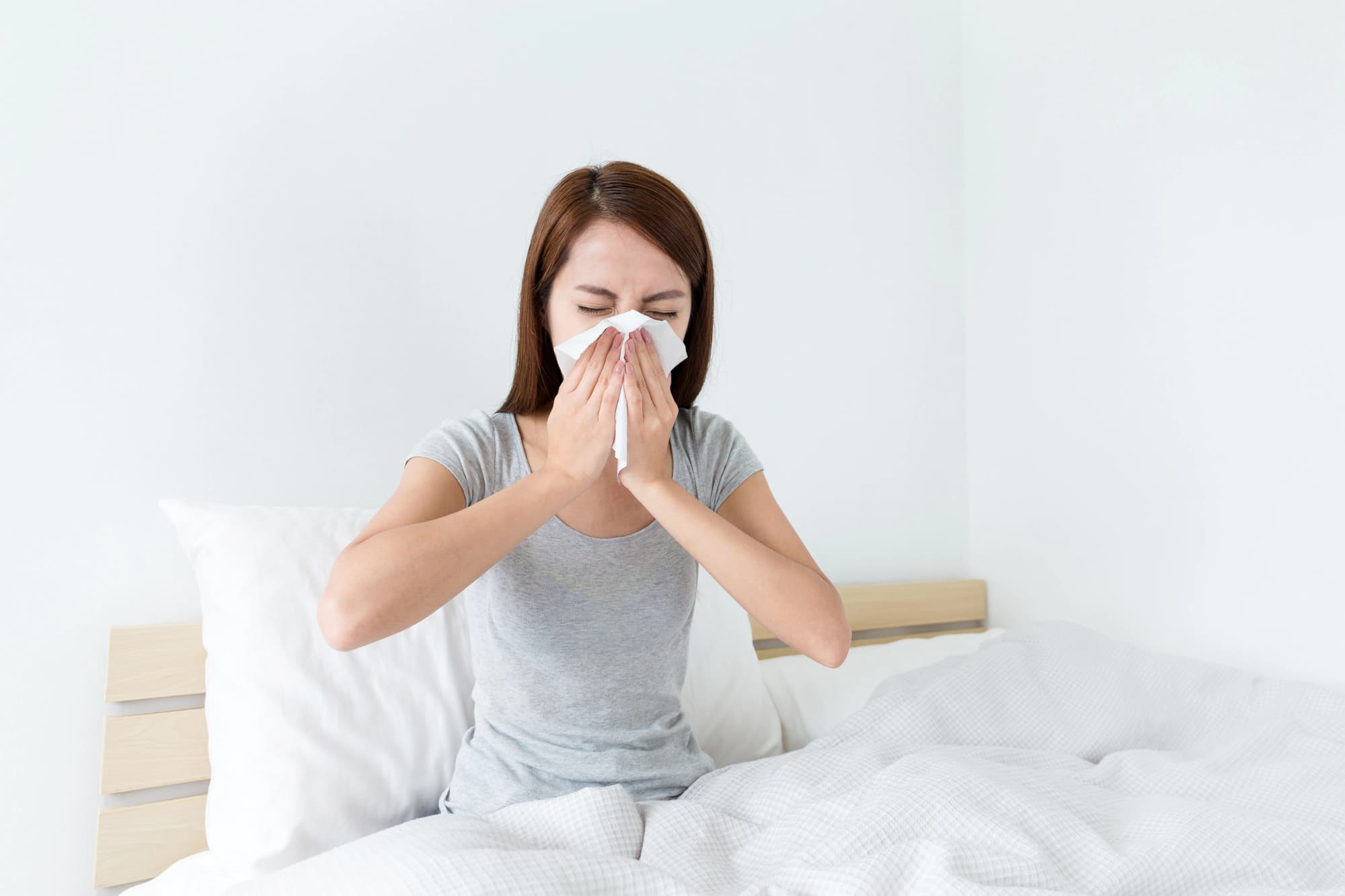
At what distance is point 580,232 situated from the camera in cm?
105

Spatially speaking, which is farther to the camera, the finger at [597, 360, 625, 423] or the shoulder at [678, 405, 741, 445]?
the shoulder at [678, 405, 741, 445]

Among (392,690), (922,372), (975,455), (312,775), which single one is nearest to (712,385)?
(922,372)

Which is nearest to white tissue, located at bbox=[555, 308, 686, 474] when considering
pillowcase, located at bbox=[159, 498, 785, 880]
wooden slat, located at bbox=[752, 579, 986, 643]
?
pillowcase, located at bbox=[159, 498, 785, 880]

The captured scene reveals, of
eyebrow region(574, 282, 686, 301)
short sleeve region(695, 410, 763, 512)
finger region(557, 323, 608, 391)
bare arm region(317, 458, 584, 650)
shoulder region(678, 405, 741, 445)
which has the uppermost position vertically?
eyebrow region(574, 282, 686, 301)

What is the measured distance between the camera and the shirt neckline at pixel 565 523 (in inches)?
42.4

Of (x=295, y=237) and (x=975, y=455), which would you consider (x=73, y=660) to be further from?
(x=975, y=455)

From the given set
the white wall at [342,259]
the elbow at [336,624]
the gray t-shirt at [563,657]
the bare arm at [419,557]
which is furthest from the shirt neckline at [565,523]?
the white wall at [342,259]

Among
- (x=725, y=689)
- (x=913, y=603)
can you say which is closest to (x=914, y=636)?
(x=913, y=603)

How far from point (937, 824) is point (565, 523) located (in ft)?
1.66

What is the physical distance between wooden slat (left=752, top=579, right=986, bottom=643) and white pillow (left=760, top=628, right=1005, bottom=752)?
18 cm

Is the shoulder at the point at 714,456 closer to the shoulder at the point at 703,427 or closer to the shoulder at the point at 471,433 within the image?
the shoulder at the point at 703,427

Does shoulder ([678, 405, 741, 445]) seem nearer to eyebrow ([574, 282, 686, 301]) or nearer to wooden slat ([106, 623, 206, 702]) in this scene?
eyebrow ([574, 282, 686, 301])

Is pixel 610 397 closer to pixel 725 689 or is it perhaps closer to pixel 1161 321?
pixel 725 689

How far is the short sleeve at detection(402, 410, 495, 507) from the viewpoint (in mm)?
1040
